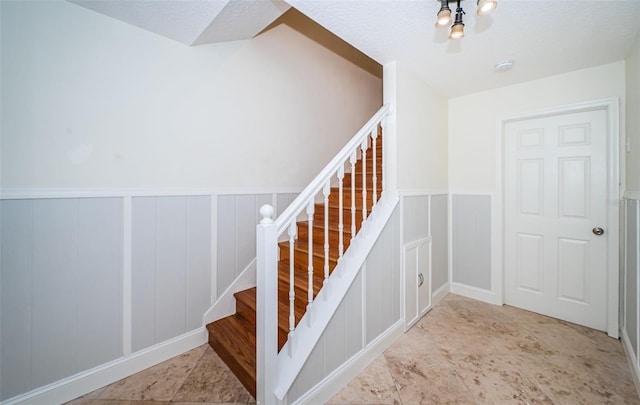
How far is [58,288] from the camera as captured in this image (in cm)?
144

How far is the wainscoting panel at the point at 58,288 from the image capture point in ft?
4.32

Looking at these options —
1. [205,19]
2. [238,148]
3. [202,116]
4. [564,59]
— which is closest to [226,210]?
[238,148]

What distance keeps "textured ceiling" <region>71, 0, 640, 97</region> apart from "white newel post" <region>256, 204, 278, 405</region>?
1.27 m

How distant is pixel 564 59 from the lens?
6.40ft

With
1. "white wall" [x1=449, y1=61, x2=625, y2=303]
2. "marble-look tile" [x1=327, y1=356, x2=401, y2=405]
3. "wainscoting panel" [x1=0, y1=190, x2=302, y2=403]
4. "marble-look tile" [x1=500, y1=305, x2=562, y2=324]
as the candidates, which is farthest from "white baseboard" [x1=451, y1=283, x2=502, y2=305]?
"wainscoting panel" [x1=0, y1=190, x2=302, y2=403]

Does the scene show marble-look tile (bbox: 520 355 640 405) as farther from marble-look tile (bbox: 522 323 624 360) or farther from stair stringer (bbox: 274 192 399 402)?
stair stringer (bbox: 274 192 399 402)

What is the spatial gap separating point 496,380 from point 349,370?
977 mm

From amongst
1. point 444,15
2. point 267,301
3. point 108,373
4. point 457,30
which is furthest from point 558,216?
point 108,373

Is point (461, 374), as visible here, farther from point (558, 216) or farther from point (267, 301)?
point (558, 216)

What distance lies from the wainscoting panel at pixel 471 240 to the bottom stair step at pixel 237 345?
2.40 m

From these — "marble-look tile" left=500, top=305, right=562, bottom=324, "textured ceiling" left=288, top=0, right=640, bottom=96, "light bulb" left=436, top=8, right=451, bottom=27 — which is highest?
"textured ceiling" left=288, top=0, right=640, bottom=96

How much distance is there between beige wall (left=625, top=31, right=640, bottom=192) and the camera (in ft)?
Answer: 5.42

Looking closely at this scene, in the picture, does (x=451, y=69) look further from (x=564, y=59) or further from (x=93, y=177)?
(x=93, y=177)

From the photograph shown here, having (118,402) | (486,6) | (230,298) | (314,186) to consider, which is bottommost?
(118,402)
